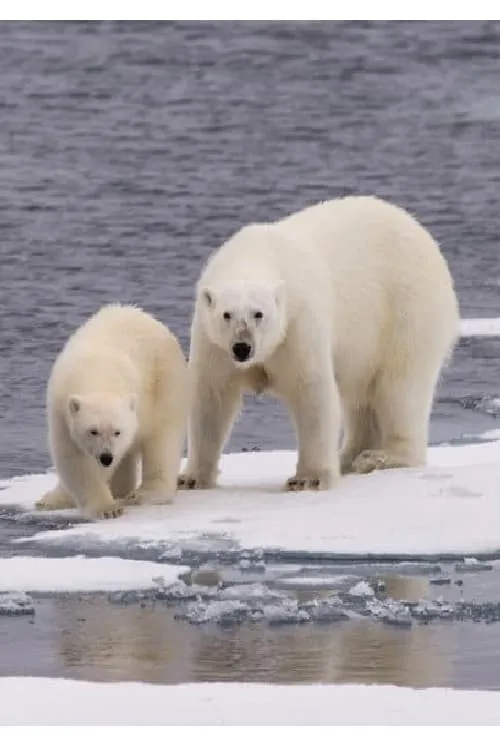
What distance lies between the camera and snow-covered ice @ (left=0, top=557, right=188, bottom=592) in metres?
6.24

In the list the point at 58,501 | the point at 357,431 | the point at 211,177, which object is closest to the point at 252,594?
the point at 58,501

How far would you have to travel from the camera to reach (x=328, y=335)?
7773 millimetres

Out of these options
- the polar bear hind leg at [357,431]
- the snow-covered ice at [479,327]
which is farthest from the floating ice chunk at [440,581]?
the snow-covered ice at [479,327]

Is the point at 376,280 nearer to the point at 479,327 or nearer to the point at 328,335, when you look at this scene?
the point at 328,335

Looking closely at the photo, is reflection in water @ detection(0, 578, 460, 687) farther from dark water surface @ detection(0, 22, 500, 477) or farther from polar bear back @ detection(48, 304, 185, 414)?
dark water surface @ detection(0, 22, 500, 477)

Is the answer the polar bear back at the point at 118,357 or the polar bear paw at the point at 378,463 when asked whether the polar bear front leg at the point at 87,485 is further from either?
the polar bear paw at the point at 378,463

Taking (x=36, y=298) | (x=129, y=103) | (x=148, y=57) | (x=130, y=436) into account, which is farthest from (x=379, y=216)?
(x=148, y=57)

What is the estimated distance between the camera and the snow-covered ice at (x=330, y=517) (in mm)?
6828

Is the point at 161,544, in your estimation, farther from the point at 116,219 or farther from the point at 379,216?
the point at 116,219

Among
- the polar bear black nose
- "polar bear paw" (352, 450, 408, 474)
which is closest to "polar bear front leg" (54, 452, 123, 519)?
the polar bear black nose

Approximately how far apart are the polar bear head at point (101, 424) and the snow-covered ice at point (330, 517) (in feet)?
0.94

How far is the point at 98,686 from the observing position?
517 cm

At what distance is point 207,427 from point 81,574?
1.59 meters

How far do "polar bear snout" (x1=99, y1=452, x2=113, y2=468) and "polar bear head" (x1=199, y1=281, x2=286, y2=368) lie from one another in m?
0.60
